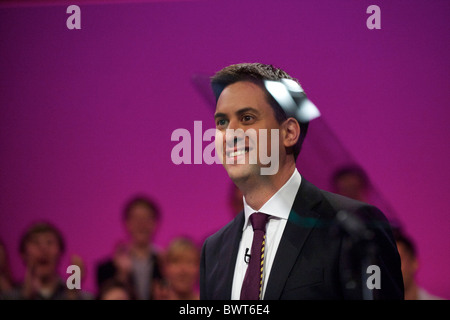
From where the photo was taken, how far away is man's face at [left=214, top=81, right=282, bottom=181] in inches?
82.3

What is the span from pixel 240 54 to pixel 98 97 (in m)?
0.72

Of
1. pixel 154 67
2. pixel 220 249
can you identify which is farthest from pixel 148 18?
pixel 220 249

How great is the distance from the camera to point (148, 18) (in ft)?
8.46

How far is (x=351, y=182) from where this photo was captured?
2264 mm

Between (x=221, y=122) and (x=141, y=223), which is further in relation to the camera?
(x=141, y=223)

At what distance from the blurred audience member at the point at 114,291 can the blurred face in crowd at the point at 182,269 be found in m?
0.20

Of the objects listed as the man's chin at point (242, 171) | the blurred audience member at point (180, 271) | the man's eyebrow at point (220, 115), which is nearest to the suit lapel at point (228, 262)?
the man's chin at point (242, 171)

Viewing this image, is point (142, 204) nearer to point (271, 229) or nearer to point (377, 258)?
point (271, 229)

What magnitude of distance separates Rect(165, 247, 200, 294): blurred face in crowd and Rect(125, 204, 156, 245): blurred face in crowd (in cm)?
14

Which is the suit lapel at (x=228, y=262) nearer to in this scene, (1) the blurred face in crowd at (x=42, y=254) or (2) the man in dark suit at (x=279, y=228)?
(2) the man in dark suit at (x=279, y=228)

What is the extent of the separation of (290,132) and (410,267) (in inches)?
31.4

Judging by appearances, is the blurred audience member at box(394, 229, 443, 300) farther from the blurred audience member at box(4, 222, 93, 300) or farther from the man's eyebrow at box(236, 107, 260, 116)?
the blurred audience member at box(4, 222, 93, 300)

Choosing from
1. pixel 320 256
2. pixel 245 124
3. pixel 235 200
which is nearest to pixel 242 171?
pixel 245 124
